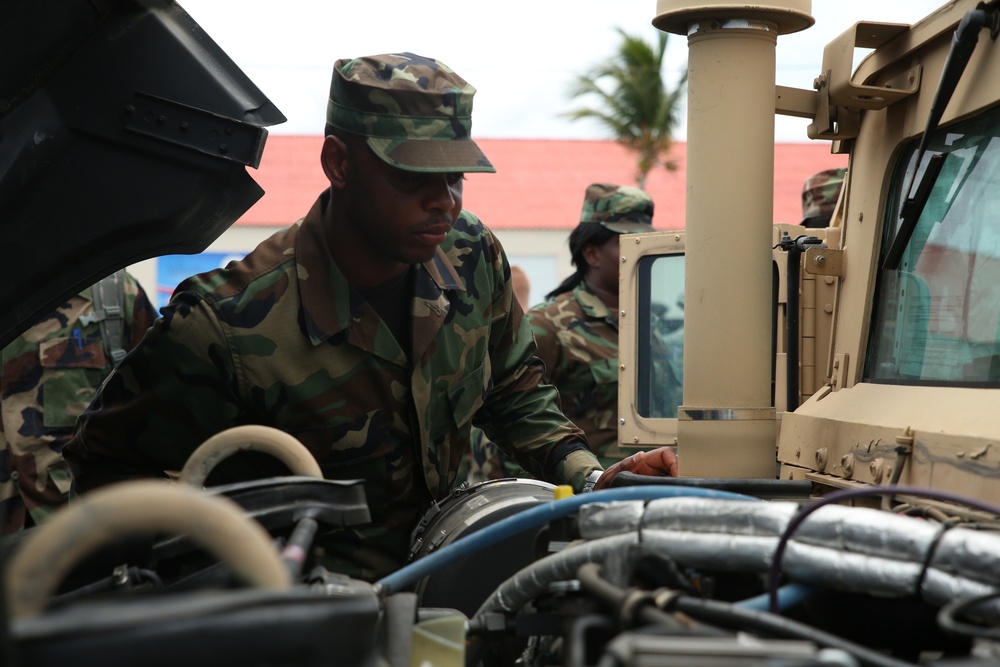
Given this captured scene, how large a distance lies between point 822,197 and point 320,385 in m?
3.63

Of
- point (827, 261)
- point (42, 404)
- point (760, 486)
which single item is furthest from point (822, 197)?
point (760, 486)

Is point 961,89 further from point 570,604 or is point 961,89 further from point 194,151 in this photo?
point 194,151

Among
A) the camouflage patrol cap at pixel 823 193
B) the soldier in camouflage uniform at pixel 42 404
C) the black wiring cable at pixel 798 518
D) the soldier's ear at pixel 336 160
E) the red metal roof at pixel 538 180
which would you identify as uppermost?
the red metal roof at pixel 538 180

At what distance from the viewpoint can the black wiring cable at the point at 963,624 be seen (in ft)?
4.41

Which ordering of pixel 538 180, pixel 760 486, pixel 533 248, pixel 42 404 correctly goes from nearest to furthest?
pixel 760 486
pixel 42 404
pixel 533 248
pixel 538 180

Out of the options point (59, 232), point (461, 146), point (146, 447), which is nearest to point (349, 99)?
point (461, 146)

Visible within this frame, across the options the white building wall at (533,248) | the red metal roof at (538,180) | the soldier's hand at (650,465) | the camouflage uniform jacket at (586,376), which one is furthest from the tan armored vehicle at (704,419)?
the red metal roof at (538,180)

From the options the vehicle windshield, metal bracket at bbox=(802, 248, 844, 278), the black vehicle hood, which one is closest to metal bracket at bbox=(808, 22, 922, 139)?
the vehicle windshield

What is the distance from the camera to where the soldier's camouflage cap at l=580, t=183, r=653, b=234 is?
585 cm

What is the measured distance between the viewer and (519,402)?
3371mm

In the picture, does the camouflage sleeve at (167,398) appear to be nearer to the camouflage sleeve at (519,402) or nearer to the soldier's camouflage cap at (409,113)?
the soldier's camouflage cap at (409,113)

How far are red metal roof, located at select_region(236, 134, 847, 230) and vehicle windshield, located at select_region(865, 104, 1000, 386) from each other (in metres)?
16.5

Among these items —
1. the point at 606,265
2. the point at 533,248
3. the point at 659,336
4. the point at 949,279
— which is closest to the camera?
the point at 949,279

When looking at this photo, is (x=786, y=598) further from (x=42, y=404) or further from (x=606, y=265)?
(x=606, y=265)
